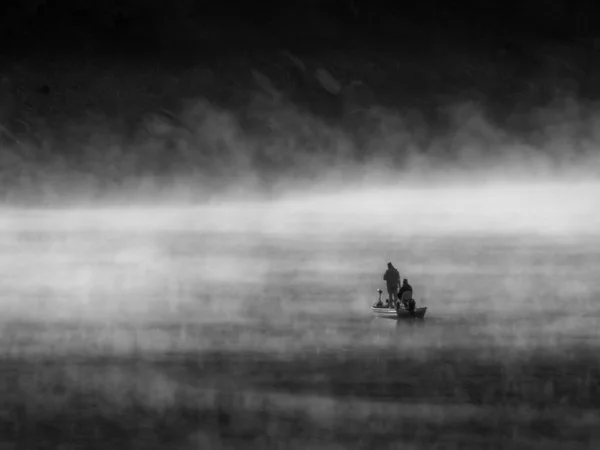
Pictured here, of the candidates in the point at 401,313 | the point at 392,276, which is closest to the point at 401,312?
the point at 401,313

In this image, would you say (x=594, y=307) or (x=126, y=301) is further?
(x=126, y=301)

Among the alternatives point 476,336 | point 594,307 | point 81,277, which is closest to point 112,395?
point 476,336

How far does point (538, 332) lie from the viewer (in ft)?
84.6

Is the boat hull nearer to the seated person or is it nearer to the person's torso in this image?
the seated person

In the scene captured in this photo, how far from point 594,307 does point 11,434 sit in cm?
2765

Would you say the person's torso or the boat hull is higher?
the person's torso

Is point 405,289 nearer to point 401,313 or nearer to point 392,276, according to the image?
point 401,313

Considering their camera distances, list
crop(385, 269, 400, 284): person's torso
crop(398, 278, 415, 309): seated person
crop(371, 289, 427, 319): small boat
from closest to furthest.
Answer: crop(398, 278, 415, 309): seated person < crop(371, 289, 427, 319): small boat < crop(385, 269, 400, 284): person's torso

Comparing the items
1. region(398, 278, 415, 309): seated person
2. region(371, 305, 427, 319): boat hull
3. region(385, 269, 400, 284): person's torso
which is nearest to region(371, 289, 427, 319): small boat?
region(371, 305, 427, 319): boat hull

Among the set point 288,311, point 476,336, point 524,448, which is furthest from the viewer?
point 288,311

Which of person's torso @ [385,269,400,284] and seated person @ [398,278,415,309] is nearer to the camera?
seated person @ [398,278,415,309]

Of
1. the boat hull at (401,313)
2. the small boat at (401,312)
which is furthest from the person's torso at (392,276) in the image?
the boat hull at (401,313)

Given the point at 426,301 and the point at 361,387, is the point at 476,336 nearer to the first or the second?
the point at 361,387

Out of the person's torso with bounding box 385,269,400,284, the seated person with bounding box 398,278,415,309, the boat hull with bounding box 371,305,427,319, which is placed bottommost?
the boat hull with bounding box 371,305,427,319
